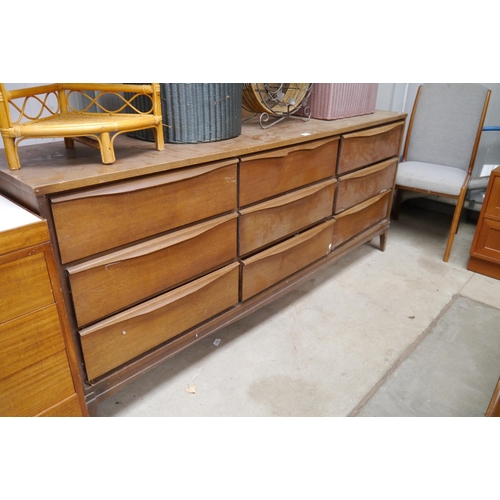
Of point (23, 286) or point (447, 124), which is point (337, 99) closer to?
point (447, 124)

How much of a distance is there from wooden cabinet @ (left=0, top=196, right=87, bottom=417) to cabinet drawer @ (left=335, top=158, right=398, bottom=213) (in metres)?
1.38

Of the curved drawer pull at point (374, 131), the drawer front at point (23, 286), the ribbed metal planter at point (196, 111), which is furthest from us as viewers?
the curved drawer pull at point (374, 131)

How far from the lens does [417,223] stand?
10.2ft

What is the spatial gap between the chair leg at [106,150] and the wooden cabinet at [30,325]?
0.26 m

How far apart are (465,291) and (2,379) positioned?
2163mm

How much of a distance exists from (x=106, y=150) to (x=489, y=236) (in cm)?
211

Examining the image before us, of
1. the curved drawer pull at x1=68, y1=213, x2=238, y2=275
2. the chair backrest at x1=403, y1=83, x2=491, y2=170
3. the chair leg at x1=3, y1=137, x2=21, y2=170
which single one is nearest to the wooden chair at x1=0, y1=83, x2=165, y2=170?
the chair leg at x1=3, y1=137, x2=21, y2=170

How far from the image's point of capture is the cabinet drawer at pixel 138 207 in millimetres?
1044

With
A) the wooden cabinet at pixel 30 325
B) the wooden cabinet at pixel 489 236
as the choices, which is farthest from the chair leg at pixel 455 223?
the wooden cabinet at pixel 30 325

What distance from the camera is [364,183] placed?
7.09 ft

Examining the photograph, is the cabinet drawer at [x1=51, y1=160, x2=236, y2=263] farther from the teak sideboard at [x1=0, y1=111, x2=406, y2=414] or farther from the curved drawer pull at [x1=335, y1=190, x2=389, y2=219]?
the curved drawer pull at [x1=335, y1=190, x2=389, y2=219]

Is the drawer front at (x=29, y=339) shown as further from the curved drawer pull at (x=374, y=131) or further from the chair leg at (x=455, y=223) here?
the chair leg at (x=455, y=223)

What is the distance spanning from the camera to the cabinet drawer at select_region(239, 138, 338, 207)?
1472 millimetres

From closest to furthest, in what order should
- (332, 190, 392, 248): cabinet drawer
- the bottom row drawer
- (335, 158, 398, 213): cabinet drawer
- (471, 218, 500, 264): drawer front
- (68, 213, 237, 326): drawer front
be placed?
(68, 213, 237, 326): drawer front, the bottom row drawer, (335, 158, 398, 213): cabinet drawer, (332, 190, 392, 248): cabinet drawer, (471, 218, 500, 264): drawer front
